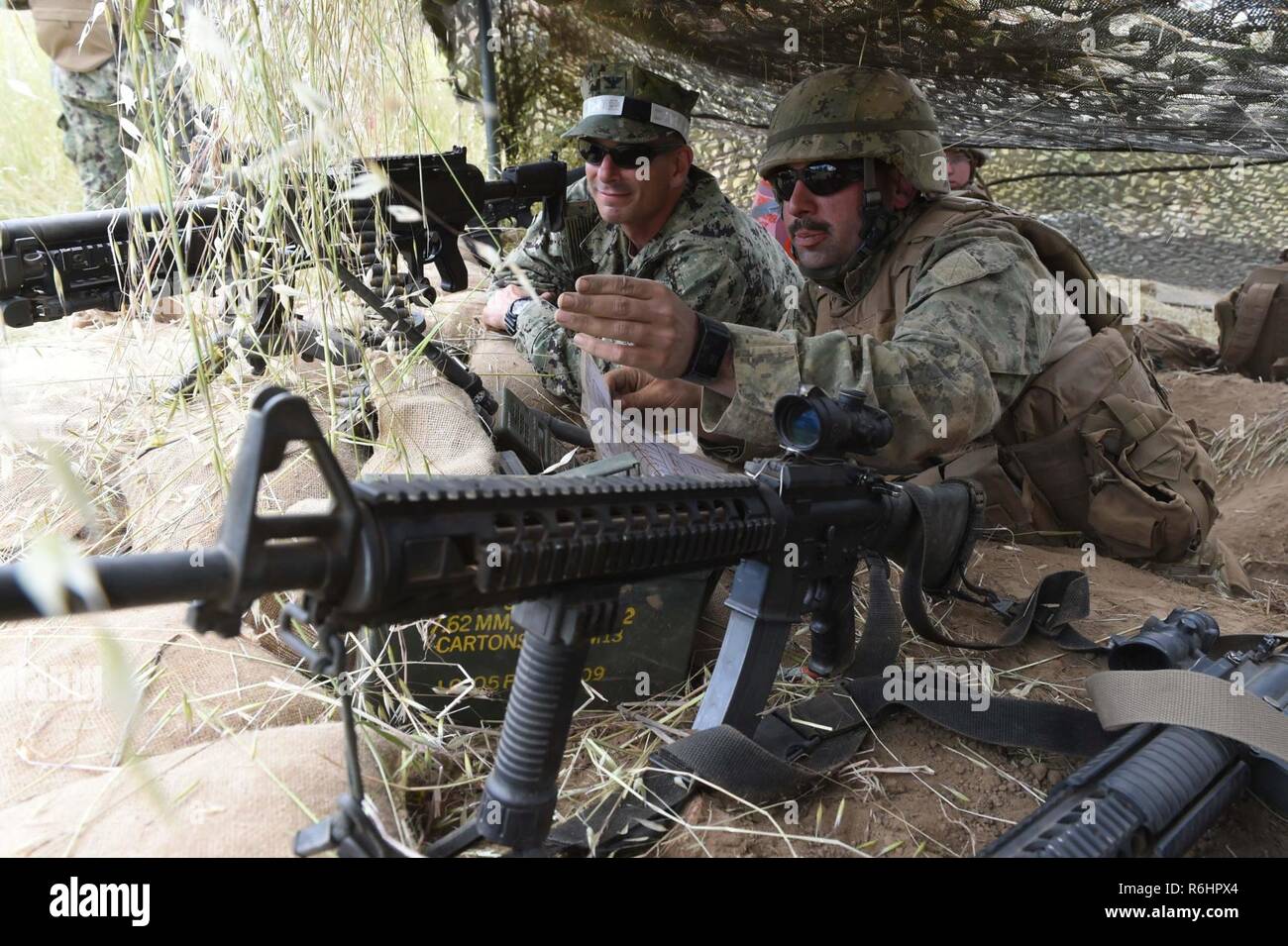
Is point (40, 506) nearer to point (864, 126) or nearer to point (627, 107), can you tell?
point (627, 107)

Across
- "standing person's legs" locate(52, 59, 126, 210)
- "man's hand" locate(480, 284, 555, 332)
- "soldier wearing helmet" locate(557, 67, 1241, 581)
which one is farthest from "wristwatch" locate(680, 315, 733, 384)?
"standing person's legs" locate(52, 59, 126, 210)

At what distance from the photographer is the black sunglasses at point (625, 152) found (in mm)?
3627

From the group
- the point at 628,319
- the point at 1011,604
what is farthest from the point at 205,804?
the point at 1011,604

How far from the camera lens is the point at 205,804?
4.68 feet

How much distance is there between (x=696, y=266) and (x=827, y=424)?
1.79m

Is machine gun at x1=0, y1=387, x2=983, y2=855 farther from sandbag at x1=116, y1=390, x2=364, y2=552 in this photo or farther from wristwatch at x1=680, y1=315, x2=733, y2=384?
sandbag at x1=116, y1=390, x2=364, y2=552

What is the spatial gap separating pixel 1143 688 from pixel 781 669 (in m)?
0.87

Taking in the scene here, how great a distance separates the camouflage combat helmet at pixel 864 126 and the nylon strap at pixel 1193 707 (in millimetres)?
1848

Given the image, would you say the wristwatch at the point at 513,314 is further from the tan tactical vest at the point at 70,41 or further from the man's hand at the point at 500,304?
the tan tactical vest at the point at 70,41

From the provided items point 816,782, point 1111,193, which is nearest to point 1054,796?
point 816,782

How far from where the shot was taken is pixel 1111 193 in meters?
7.33

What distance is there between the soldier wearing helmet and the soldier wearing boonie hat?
0.63ft
